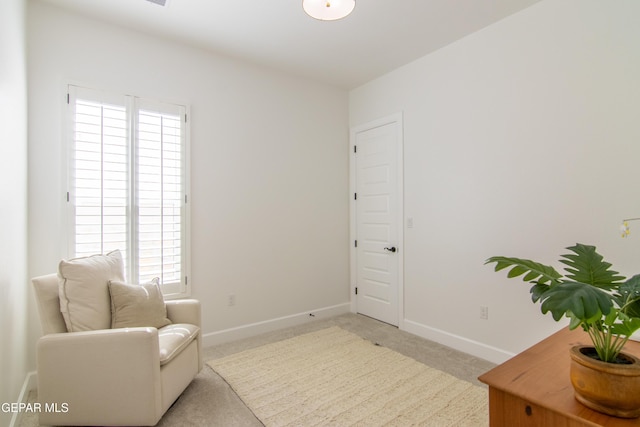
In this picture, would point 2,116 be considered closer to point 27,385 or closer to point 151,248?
point 151,248

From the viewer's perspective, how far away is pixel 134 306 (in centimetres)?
216

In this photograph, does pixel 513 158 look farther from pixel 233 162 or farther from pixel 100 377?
pixel 100 377

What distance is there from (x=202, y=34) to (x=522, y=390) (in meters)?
3.37

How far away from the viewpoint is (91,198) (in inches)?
104

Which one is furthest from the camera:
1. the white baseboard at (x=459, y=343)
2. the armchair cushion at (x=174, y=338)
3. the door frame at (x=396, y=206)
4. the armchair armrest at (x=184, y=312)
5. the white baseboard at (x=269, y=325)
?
the door frame at (x=396, y=206)

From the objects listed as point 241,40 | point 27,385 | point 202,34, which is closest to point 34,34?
point 202,34

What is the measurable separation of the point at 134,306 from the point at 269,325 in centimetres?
169

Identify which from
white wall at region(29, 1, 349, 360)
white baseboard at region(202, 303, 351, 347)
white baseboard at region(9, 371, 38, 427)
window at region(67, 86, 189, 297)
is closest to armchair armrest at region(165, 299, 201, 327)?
window at region(67, 86, 189, 297)

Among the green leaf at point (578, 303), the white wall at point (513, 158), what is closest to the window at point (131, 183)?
the white wall at point (513, 158)

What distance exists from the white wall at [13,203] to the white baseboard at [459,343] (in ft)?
10.4

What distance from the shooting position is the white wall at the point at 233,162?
2500 mm

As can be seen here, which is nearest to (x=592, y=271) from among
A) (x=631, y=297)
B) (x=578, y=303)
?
(x=631, y=297)

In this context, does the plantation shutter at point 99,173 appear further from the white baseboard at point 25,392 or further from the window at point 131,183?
the white baseboard at point 25,392

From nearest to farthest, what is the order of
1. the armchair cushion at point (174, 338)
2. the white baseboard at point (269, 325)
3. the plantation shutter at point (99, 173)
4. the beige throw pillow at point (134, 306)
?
the armchair cushion at point (174, 338), the beige throw pillow at point (134, 306), the plantation shutter at point (99, 173), the white baseboard at point (269, 325)
